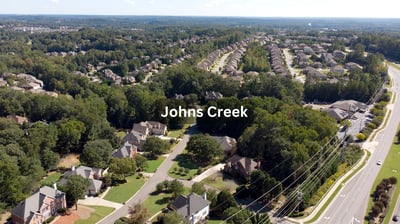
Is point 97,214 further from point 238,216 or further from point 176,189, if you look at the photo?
point 238,216

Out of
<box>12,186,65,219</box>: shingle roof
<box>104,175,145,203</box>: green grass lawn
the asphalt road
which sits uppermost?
<box>12,186,65,219</box>: shingle roof

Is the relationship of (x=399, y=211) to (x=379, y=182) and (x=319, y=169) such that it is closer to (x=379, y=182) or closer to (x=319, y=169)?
(x=379, y=182)

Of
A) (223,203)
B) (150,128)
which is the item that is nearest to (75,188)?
(223,203)

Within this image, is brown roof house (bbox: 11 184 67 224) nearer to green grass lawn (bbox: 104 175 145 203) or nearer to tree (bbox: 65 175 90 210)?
tree (bbox: 65 175 90 210)

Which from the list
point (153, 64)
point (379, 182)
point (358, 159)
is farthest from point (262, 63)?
point (379, 182)

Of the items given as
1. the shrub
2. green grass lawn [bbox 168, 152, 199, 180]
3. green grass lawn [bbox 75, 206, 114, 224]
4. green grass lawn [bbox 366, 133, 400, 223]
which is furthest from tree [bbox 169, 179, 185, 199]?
the shrub

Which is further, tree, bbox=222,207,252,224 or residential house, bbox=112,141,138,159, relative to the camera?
residential house, bbox=112,141,138,159
